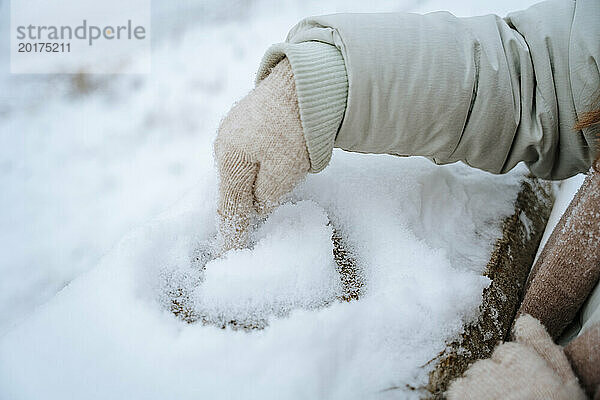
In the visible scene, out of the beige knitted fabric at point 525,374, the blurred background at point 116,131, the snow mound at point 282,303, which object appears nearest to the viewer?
the beige knitted fabric at point 525,374

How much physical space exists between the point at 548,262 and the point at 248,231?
0.39m

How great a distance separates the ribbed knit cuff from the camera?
69 cm

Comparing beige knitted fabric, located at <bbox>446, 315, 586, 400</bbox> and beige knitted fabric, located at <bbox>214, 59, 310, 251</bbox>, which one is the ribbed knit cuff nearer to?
beige knitted fabric, located at <bbox>214, 59, 310, 251</bbox>

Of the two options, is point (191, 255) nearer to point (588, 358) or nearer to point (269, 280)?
point (269, 280)

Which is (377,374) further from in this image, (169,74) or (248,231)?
(169,74)

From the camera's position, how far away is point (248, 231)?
0.79 m

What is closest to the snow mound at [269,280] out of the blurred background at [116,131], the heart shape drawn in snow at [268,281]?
the heart shape drawn in snow at [268,281]

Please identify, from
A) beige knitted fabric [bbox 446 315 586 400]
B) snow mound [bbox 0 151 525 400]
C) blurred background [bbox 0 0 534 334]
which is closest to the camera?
beige knitted fabric [bbox 446 315 586 400]

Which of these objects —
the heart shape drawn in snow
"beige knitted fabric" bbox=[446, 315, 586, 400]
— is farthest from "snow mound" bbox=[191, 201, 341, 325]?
"beige knitted fabric" bbox=[446, 315, 586, 400]

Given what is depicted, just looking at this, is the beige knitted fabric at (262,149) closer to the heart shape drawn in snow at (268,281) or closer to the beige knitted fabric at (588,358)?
the heart shape drawn in snow at (268,281)

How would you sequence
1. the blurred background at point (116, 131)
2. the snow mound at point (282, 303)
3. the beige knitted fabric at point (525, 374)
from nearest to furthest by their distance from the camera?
the beige knitted fabric at point (525, 374), the snow mound at point (282, 303), the blurred background at point (116, 131)

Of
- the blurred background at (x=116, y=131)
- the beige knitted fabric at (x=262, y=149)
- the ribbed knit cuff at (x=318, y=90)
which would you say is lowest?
the blurred background at (x=116, y=131)

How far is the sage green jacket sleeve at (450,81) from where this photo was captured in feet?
2.29

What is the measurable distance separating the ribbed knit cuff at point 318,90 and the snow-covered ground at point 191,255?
0.16 metres
